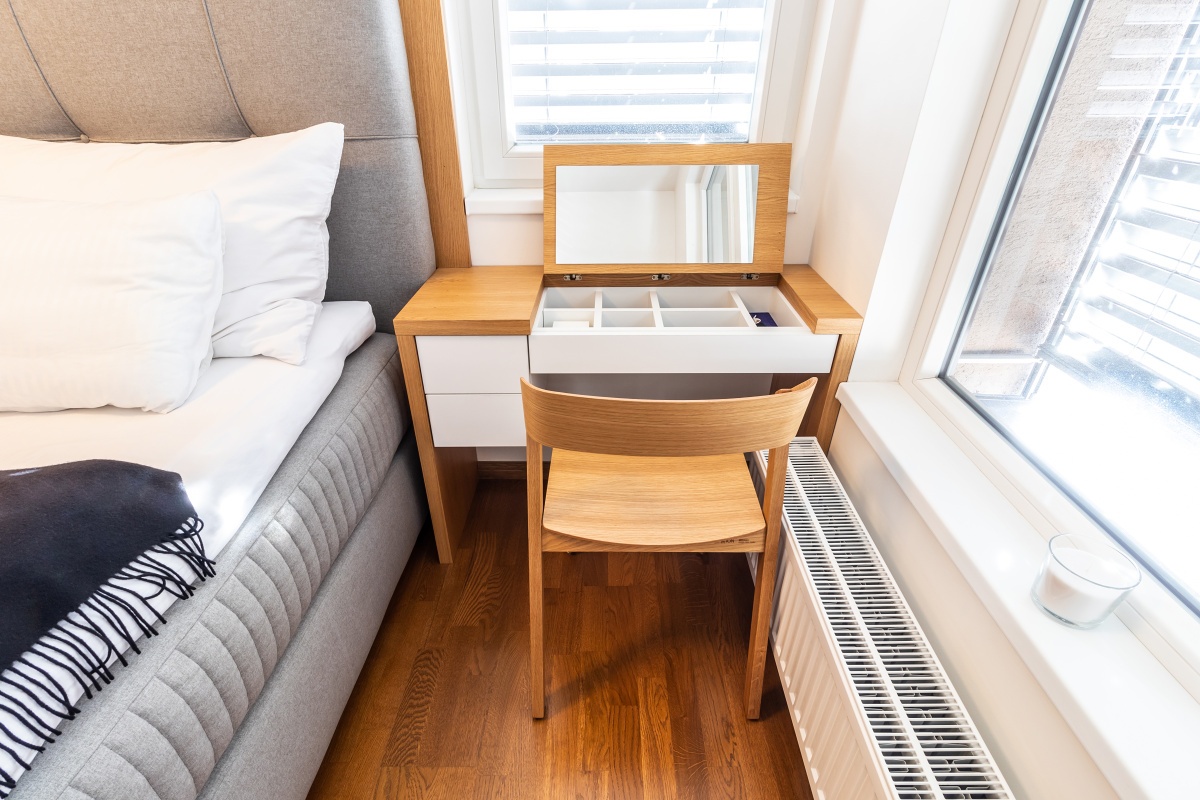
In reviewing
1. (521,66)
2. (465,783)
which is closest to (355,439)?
(465,783)

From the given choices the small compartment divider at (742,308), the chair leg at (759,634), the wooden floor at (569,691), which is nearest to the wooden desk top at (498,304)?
the small compartment divider at (742,308)

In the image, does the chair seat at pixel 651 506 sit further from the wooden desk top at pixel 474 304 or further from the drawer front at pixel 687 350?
the wooden desk top at pixel 474 304

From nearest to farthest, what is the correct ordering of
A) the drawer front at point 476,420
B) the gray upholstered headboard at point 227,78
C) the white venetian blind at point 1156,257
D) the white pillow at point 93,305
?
the white venetian blind at point 1156,257, the white pillow at point 93,305, the gray upholstered headboard at point 227,78, the drawer front at point 476,420

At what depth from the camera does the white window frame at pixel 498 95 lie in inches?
52.8

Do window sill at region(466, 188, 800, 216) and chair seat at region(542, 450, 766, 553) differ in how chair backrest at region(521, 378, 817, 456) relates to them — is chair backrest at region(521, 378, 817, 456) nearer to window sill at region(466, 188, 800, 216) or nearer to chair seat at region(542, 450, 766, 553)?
chair seat at region(542, 450, 766, 553)

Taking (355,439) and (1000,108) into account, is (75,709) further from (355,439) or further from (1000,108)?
(1000,108)

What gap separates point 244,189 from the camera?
1118mm

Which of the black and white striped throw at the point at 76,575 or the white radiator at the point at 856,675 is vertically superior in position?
the black and white striped throw at the point at 76,575

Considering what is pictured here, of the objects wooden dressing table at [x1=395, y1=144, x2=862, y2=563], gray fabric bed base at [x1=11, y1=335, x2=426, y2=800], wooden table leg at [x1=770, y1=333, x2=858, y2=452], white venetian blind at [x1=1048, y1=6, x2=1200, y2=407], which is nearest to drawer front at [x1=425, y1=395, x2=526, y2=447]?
wooden dressing table at [x1=395, y1=144, x2=862, y2=563]

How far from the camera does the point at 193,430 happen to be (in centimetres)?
91

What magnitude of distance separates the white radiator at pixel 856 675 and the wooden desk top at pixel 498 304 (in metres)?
0.33

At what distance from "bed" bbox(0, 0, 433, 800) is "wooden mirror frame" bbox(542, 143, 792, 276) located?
312 millimetres

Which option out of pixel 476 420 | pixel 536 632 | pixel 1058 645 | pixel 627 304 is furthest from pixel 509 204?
pixel 1058 645

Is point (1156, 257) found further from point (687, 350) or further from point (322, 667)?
point (322, 667)
